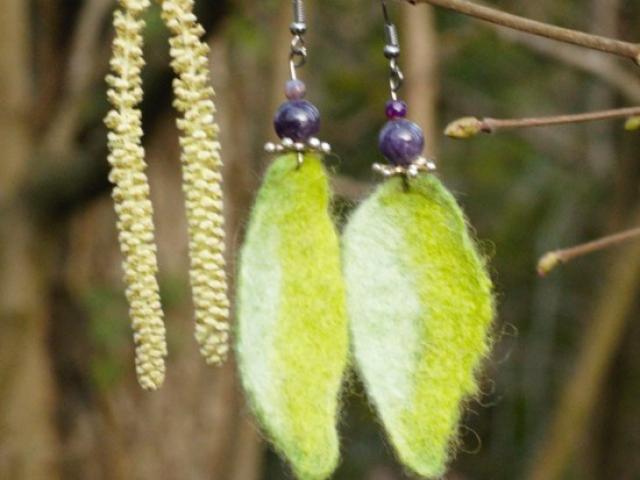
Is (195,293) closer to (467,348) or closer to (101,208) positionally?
(467,348)

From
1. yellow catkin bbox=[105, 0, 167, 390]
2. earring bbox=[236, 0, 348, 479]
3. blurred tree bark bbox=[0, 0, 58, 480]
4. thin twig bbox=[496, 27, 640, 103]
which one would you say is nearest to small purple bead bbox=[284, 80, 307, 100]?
earring bbox=[236, 0, 348, 479]

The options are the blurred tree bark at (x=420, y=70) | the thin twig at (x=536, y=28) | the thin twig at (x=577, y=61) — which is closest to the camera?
the thin twig at (x=536, y=28)

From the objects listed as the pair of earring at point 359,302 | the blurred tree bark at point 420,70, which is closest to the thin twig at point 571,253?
the pair of earring at point 359,302

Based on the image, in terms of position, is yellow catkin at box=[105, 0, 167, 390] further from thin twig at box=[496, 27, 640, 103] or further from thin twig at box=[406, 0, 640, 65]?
thin twig at box=[496, 27, 640, 103]

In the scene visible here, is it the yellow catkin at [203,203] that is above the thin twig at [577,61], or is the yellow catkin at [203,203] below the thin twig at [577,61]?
above

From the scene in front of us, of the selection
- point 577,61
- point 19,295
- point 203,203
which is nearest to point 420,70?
point 577,61

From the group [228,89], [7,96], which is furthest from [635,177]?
[7,96]

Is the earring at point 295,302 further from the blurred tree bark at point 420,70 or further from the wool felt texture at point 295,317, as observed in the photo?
the blurred tree bark at point 420,70
